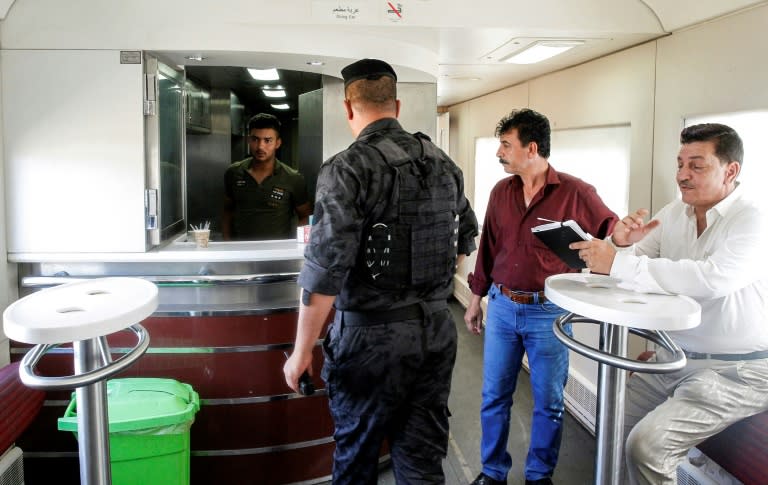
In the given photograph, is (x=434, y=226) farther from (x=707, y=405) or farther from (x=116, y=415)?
(x=116, y=415)

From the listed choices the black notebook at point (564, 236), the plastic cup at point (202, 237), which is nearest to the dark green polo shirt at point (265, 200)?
the plastic cup at point (202, 237)

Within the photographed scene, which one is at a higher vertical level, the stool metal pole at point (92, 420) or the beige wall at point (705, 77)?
the beige wall at point (705, 77)

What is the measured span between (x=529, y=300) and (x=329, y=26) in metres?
1.73

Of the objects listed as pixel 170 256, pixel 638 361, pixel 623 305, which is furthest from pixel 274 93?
pixel 638 361

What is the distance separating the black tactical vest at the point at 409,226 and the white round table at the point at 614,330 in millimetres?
425

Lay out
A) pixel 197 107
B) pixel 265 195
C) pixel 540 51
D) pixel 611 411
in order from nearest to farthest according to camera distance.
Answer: pixel 611 411
pixel 540 51
pixel 265 195
pixel 197 107

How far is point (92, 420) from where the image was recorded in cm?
185

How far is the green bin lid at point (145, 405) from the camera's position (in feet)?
8.18

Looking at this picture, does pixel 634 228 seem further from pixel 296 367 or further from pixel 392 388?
pixel 296 367

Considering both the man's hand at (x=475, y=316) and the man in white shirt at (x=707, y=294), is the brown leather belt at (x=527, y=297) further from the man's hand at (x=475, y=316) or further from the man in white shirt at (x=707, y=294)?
the man in white shirt at (x=707, y=294)

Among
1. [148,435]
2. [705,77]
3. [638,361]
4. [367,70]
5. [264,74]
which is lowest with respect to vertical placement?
[148,435]

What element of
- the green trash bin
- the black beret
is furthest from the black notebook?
the green trash bin

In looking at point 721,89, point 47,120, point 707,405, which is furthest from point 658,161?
point 47,120

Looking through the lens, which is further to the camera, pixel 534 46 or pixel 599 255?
pixel 534 46
